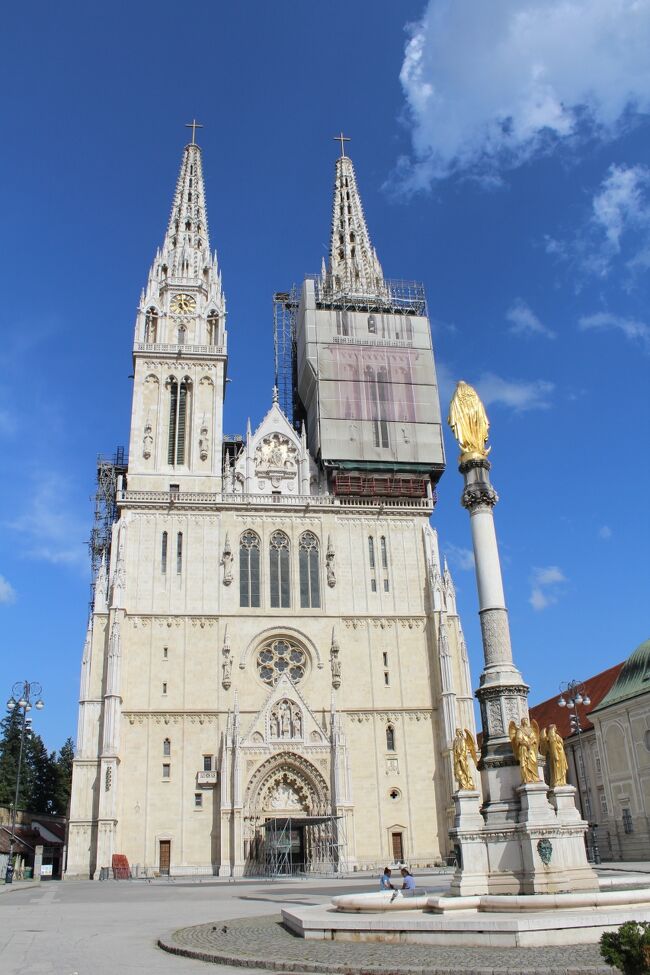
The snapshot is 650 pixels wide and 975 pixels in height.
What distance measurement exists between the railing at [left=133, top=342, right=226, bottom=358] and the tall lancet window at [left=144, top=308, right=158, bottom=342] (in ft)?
3.07

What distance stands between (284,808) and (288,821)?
53.8 inches

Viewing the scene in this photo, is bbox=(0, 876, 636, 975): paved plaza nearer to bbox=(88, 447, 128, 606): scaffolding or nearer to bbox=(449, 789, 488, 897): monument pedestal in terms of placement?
bbox=(449, 789, 488, 897): monument pedestal

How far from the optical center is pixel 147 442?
43.1m

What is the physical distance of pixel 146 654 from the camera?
38.1m

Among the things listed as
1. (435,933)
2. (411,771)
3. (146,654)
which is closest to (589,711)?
(411,771)

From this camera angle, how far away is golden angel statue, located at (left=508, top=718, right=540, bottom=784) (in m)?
16.0

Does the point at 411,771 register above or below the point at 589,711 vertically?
below

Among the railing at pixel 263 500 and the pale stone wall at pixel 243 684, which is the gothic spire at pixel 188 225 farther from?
the pale stone wall at pixel 243 684

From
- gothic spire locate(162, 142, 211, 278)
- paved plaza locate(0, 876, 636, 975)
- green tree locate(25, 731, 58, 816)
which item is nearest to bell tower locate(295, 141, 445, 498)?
gothic spire locate(162, 142, 211, 278)

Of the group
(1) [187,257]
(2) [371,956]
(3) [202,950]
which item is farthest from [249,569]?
(2) [371,956]

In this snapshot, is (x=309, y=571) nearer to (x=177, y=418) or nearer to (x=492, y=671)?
(x=177, y=418)

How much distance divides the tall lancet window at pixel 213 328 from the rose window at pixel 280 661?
702 inches

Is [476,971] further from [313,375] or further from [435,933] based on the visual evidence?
[313,375]

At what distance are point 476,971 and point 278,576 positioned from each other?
32.8 metres
